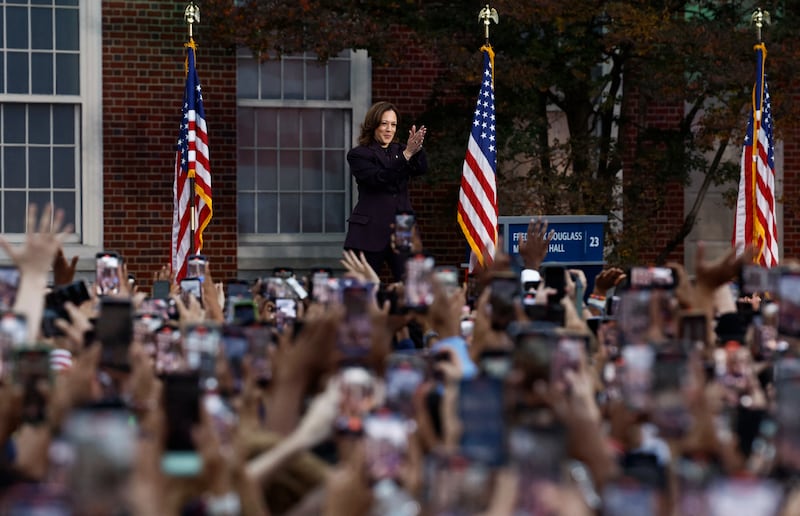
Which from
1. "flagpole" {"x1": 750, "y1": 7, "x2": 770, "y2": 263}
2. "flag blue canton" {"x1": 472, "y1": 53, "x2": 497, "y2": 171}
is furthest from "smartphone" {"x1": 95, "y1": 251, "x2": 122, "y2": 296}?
"flagpole" {"x1": 750, "y1": 7, "x2": 770, "y2": 263}

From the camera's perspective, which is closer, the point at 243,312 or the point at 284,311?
the point at 243,312

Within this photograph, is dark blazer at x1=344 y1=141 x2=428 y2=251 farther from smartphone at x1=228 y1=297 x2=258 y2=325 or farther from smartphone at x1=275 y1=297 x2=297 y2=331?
smartphone at x1=228 y1=297 x2=258 y2=325

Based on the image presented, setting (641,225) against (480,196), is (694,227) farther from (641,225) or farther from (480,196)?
(480,196)

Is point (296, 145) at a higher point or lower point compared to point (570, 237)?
higher

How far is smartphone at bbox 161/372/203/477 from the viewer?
272cm

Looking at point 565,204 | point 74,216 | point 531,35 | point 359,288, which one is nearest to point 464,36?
point 531,35

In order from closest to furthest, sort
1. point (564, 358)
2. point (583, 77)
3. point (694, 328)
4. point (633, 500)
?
point (633, 500), point (564, 358), point (694, 328), point (583, 77)

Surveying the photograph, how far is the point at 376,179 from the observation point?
9.36 metres

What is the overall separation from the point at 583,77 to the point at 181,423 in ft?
36.2

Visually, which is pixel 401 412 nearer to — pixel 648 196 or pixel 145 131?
pixel 145 131

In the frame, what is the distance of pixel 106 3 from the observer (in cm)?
1385

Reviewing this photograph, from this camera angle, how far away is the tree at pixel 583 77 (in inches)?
512

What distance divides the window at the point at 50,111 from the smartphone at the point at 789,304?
1073 cm

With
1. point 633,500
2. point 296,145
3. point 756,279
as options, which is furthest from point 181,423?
point 296,145
